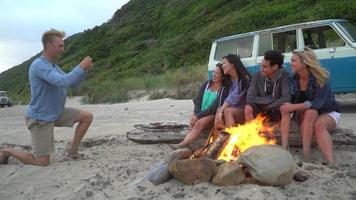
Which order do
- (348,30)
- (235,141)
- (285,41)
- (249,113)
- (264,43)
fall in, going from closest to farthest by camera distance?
(235,141), (249,113), (348,30), (285,41), (264,43)

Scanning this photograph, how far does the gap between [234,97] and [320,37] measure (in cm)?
542

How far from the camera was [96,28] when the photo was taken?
7388 centimetres

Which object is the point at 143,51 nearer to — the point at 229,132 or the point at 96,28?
the point at 96,28

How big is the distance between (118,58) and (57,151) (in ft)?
132

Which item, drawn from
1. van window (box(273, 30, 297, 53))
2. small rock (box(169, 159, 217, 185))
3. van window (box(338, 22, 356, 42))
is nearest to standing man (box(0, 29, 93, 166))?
small rock (box(169, 159, 217, 185))

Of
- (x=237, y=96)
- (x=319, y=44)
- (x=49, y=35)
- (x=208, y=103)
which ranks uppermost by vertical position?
(x=49, y=35)

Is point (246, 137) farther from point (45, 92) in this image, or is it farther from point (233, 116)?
point (45, 92)

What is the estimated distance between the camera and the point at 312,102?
6.94m

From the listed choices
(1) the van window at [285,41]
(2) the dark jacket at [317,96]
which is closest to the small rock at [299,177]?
(2) the dark jacket at [317,96]

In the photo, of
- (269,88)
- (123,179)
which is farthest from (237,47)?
(123,179)

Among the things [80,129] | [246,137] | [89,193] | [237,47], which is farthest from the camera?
[237,47]

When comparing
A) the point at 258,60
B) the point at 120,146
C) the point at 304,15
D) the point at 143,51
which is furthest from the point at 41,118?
the point at 143,51

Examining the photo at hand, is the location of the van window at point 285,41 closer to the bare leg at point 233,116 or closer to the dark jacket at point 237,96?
the dark jacket at point 237,96

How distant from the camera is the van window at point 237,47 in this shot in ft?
43.9
